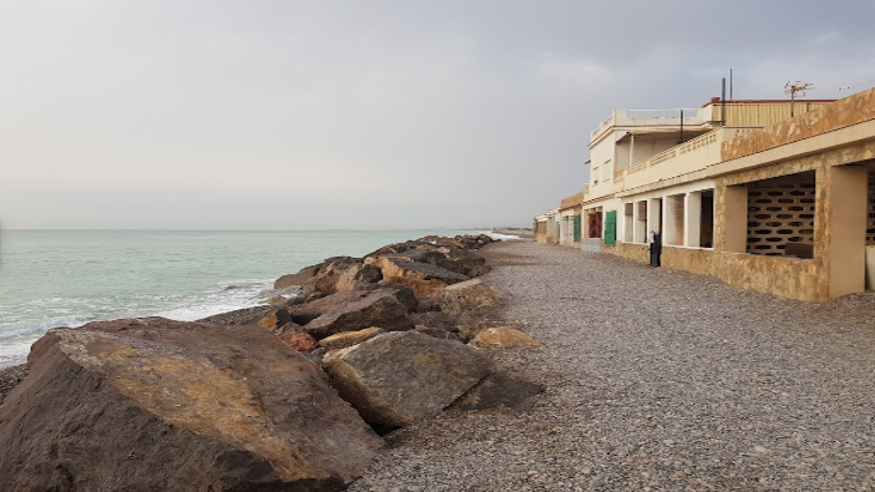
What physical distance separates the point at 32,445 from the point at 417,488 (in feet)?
8.73

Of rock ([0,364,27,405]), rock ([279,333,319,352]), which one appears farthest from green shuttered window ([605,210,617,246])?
rock ([0,364,27,405])

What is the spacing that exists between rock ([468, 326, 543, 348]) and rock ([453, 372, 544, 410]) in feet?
5.74

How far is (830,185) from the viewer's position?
10805mm

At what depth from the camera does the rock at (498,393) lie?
17.4 feet

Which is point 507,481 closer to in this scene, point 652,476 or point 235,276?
point 652,476

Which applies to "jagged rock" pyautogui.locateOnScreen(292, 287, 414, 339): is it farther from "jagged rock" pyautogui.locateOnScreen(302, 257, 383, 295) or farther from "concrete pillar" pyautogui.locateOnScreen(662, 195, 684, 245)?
"concrete pillar" pyautogui.locateOnScreen(662, 195, 684, 245)

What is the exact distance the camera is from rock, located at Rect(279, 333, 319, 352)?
7.77 metres

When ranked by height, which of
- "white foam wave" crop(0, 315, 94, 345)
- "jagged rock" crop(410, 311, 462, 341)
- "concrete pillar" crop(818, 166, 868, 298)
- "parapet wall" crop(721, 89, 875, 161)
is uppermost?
"parapet wall" crop(721, 89, 875, 161)

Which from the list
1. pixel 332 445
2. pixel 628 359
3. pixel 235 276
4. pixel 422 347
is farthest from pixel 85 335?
pixel 235 276

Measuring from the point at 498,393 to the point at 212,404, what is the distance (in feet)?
9.14

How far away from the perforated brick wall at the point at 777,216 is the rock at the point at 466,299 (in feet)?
30.0

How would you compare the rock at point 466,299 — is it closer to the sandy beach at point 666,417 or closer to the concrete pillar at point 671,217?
the sandy beach at point 666,417

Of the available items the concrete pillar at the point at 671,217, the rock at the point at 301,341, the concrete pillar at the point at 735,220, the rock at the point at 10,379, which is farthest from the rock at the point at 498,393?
the concrete pillar at the point at 671,217

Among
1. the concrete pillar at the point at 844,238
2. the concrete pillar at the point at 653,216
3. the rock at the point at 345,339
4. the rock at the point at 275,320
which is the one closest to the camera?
the rock at the point at 345,339
